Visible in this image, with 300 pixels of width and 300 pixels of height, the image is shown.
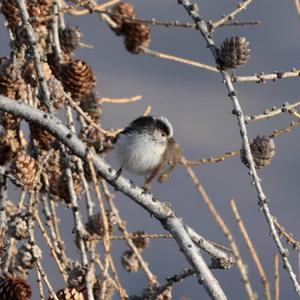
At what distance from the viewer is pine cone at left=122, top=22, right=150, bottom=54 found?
21.3ft

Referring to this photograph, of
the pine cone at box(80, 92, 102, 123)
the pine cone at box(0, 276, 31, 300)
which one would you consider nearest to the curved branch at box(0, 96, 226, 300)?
the pine cone at box(0, 276, 31, 300)

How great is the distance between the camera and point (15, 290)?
4309mm

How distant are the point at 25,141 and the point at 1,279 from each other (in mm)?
1642

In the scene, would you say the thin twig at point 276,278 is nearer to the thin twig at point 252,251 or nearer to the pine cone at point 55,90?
the thin twig at point 252,251

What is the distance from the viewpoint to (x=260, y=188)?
11.9 feet

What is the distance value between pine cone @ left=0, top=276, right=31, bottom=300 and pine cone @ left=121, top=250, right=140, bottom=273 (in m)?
2.44

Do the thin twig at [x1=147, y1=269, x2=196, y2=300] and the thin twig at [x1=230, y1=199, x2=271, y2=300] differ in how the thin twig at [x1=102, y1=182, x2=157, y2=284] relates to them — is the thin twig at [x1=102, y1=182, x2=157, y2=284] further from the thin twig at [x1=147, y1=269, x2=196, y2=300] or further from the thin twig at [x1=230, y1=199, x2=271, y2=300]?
the thin twig at [x1=230, y1=199, x2=271, y2=300]

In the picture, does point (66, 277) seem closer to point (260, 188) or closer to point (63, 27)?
point (260, 188)

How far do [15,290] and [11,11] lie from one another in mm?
2264

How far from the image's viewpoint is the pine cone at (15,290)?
4.30 m

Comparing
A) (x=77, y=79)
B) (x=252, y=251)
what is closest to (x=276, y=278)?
(x=252, y=251)

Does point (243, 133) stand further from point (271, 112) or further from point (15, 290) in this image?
point (15, 290)

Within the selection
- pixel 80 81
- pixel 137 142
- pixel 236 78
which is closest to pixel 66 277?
pixel 137 142

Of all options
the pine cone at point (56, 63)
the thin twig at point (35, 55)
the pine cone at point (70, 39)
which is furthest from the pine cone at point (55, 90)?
the pine cone at point (70, 39)
